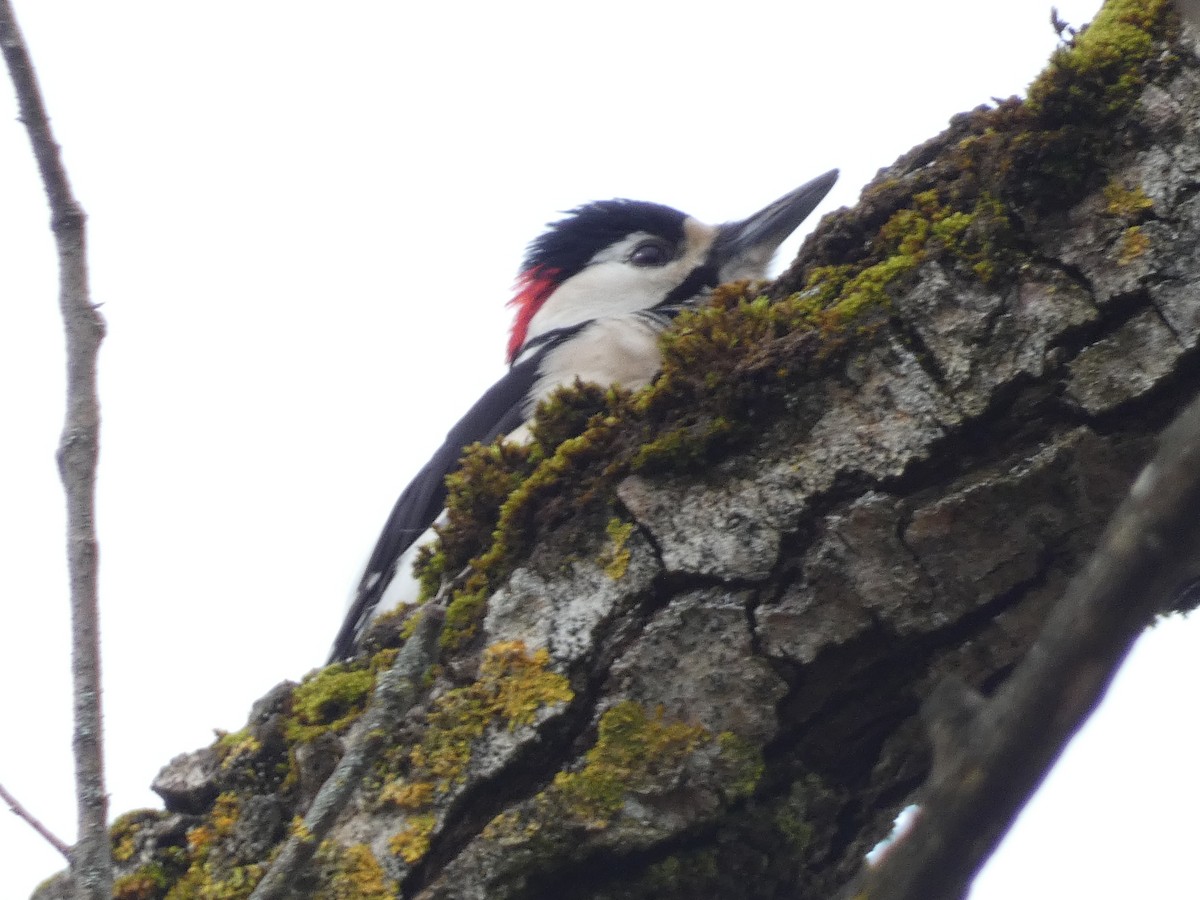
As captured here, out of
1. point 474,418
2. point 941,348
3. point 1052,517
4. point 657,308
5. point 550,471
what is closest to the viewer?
point 1052,517

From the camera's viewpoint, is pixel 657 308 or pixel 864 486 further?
pixel 657 308

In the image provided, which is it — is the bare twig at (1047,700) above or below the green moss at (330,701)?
below

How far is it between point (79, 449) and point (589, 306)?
3200 mm

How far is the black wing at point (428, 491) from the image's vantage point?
11.2 feet

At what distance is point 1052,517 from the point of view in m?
1.74

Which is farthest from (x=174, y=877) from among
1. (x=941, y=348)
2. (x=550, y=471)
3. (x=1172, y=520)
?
(x=1172, y=520)

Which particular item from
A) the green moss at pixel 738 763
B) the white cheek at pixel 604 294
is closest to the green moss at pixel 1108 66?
the green moss at pixel 738 763

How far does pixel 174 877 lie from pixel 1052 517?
4.51ft

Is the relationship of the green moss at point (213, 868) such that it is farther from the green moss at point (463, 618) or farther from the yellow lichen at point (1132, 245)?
the yellow lichen at point (1132, 245)

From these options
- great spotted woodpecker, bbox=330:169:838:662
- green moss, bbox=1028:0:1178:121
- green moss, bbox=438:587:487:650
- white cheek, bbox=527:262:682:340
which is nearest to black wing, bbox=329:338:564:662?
great spotted woodpecker, bbox=330:169:838:662

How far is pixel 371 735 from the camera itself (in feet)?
5.69

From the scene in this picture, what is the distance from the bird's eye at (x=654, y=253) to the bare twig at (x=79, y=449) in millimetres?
3127

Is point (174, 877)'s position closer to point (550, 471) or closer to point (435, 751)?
point (435, 751)

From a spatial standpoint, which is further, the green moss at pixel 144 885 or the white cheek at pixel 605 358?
the white cheek at pixel 605 358
